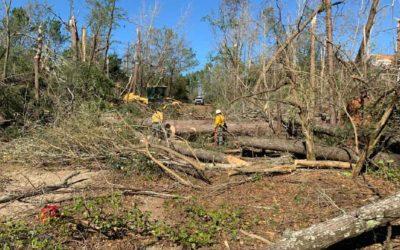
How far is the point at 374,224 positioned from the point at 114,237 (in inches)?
111

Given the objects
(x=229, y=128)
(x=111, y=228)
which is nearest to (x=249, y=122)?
(x=229, y=128)

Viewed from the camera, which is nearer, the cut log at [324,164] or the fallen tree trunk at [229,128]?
the cut log at [324,164]

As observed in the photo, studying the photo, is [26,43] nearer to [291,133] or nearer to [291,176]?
[291,133]

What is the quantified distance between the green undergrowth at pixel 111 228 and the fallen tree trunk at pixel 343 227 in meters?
0.99

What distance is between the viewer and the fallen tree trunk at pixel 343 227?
14.0 ft

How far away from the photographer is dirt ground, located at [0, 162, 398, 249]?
5.44 meters

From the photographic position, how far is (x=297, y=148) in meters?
8.48

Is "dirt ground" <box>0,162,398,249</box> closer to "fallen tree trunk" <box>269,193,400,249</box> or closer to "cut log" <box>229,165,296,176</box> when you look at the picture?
"cut log" <box>229,165,296,176</box>

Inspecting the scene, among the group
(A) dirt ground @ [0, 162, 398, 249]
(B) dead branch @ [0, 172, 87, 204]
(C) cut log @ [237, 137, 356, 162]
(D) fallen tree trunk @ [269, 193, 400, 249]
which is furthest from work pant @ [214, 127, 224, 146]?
(D) fallen tree trunk @ [269, 193, 400, 249]

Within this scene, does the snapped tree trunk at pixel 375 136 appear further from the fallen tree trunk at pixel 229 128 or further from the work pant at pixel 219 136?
the fallen tree trunk at pixel 229 128

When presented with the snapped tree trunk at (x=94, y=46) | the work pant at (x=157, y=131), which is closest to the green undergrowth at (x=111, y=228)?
the work pant at (x=157, y=131)

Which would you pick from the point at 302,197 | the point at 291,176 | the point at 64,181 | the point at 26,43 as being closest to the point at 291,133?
the point at 291,176

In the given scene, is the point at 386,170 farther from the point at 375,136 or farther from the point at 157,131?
the point at 157,131

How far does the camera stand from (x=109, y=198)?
20.6 ft
